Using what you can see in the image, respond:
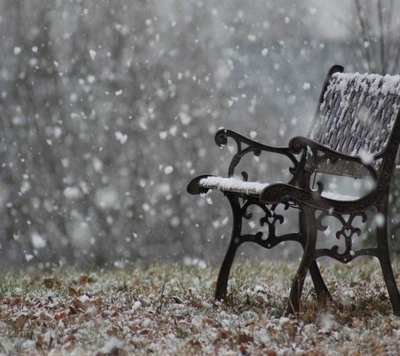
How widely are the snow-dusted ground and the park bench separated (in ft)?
0.63

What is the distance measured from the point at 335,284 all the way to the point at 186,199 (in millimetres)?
5112

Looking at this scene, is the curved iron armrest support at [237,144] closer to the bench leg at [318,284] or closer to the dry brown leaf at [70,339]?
the bench leg at [318,284]

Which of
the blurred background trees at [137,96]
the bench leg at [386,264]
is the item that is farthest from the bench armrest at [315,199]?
the blurred background trees at [137,96]

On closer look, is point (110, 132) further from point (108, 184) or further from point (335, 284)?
point (335, 284)

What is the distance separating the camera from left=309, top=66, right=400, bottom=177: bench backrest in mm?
3381

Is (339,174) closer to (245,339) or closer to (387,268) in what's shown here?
(387,268)

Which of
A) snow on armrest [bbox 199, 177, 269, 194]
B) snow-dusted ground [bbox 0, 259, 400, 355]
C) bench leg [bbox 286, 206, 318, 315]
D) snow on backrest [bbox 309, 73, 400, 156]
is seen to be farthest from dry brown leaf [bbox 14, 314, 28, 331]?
snow on backrest [bbox 309, 73, 400, 156]

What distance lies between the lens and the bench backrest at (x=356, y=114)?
11.1 feet

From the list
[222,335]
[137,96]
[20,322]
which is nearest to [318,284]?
[222,335]

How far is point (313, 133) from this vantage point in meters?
3.93

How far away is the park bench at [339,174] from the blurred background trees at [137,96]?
4903 millimetres

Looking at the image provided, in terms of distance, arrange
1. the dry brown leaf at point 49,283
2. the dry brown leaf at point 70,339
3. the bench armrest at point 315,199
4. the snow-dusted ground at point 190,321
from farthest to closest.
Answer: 1. the dry brown leaf at point 49,283
2. the bench armrest at point 315,199
3. the dry brown leaf at point 70,339
4. the snow-dusted ground at point 190,321

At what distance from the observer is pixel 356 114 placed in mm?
3666

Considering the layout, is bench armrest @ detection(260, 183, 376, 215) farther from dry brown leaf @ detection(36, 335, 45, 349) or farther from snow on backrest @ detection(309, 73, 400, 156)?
dry brown leaf @ detection(36, 335, 45, 349)
